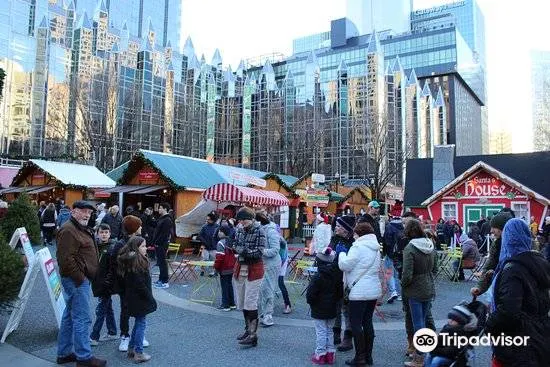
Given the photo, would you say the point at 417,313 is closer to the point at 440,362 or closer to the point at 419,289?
the point at 419,289

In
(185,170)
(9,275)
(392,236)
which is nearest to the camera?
(9,275)

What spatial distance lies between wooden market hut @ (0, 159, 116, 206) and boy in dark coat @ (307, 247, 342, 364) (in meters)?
18.7

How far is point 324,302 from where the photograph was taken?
543 centimetres

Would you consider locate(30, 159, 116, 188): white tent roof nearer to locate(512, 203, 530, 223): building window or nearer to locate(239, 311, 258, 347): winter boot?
locate(239, 311, 258, 347): winter boot

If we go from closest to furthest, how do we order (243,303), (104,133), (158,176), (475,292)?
(475,292)
(243,303)
(158,176)
(104,133)

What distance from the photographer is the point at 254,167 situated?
56250 mm

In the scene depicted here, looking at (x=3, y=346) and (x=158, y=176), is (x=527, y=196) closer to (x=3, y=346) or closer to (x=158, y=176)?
(x=158, y=176)

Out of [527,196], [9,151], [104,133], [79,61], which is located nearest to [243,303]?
[527,196]

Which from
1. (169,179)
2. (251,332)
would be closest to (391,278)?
(251,332)

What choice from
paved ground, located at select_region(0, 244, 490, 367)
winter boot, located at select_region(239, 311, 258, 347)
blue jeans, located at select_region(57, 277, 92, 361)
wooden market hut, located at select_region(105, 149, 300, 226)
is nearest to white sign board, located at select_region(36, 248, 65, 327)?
paved ground, located at select_region(0, 244, 490, 367)

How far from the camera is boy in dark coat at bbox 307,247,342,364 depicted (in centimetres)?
542

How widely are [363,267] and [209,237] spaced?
7091mm

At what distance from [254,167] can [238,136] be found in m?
6.25

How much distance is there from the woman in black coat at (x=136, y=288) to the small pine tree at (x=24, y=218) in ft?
36.9
